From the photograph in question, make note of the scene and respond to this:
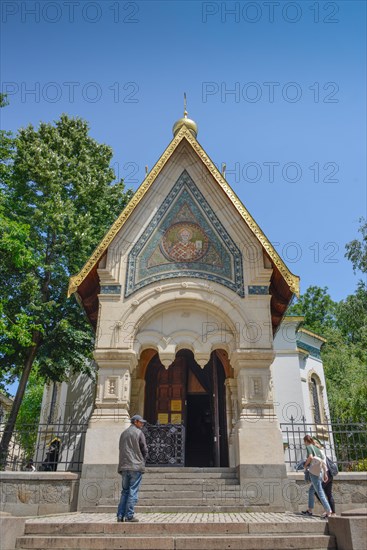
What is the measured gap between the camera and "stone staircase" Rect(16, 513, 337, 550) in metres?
5.95

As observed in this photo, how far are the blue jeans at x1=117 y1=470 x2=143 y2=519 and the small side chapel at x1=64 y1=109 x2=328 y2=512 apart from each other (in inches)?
111

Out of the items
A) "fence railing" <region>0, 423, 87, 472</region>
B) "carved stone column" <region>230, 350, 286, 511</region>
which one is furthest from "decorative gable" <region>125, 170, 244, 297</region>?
"fence railing" <region>0, 423, 87, 472</region>

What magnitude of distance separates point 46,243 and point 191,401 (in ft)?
25.1

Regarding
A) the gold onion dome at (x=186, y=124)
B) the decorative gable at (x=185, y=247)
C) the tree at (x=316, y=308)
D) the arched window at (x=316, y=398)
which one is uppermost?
the tree at (x=316, y=308)

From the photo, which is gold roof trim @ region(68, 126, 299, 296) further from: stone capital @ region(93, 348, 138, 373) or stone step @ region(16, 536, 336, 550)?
stone step @ region(16, 536, 336, 550)

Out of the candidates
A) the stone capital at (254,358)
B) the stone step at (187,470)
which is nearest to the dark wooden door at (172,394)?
the stone step at (187,470)

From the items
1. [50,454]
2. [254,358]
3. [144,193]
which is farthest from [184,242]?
[50,454]

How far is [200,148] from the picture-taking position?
13078mm

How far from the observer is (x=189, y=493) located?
941cm

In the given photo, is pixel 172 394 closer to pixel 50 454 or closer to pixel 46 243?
pixel 50 454

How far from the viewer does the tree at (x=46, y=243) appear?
47.2ft

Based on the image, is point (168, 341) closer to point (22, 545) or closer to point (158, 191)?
point (158, 191)

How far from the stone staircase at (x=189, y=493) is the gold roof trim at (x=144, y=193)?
Answer: 473 cm

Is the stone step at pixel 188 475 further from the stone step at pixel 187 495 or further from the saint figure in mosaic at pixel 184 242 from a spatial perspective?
the saint figure in mosaic at pixel 184 242
